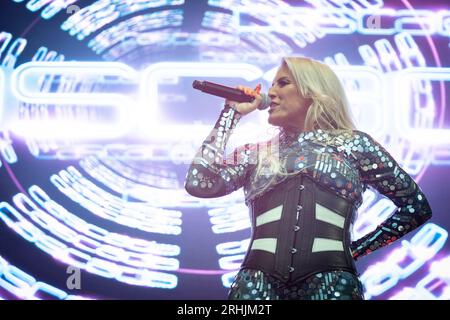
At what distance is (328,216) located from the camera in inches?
87.2

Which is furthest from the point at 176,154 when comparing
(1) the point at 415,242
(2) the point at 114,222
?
(1) the point at 415,242

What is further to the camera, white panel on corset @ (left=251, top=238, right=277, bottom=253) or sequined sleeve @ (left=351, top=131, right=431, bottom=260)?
sequined sleeve @ (left=351, top=131, right=431, bottom=260)

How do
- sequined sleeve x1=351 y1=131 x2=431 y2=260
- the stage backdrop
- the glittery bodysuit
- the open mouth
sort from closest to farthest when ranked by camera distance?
the glittery bodysuit, sequined sleeve x1=351 y1=131 x2=431 y2=260, the open mouth, the stage backdrop

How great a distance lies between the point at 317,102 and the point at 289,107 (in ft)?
0.33

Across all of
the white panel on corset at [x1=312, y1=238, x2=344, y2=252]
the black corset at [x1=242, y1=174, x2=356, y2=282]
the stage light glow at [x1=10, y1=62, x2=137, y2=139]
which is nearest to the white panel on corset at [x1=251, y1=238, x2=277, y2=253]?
the black corset at [x1=242, y1=174, x2=356, y2=282]

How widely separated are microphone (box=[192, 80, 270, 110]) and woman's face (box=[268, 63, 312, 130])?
0.12ft

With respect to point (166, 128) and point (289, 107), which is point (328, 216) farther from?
point (166, 128)

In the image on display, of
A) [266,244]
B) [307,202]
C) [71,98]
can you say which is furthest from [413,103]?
[71,98]

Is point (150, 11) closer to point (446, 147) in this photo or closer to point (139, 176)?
point (139, 176)

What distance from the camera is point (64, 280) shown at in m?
3.32

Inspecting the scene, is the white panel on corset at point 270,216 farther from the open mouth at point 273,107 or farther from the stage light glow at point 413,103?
the stage light glow at point 413,103

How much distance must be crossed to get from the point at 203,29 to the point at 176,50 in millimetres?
179

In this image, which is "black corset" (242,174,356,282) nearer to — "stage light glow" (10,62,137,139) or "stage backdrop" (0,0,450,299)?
"stage backdrop" (0,0,450,299)

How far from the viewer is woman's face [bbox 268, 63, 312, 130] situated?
2414 mm
